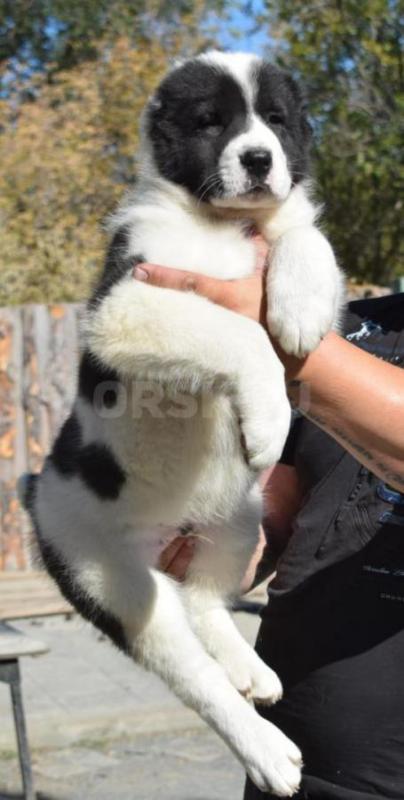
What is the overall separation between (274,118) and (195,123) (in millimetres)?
182

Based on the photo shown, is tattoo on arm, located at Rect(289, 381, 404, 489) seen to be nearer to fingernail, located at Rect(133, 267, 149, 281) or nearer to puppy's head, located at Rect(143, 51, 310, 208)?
fingernail, located at Rect(133, 267, 149, 281)

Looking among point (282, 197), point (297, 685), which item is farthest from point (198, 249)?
point (297, 685)

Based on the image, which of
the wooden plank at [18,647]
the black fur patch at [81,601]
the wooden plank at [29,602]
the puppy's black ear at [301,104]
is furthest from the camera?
the wooden plank at [29,602]

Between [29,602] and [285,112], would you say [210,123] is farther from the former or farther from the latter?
[29,602]

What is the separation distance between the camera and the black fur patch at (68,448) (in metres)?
2.76

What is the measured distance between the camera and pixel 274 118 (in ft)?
9.18

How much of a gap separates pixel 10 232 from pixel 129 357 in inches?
445

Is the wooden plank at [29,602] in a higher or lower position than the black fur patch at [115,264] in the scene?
lower

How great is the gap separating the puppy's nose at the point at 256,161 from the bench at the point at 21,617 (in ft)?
3.53

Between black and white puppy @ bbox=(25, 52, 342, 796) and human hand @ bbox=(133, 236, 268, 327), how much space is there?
3 centimetres

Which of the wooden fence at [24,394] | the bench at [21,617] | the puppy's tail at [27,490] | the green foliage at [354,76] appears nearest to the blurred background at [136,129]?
the green foliage at [354,76]

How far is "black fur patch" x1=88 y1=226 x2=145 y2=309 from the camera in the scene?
8.35ft

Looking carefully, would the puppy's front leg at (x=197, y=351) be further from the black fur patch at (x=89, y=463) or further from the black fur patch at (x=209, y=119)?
the black fur patch at (x=209, y=119)

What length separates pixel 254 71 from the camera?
2779mm
